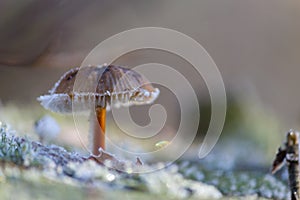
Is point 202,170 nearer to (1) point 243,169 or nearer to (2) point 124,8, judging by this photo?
(1) point 243,169

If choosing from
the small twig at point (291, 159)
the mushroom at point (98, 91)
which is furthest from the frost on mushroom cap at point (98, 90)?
the small twig at point (291, 159)

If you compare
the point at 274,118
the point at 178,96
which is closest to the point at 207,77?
the point at 178,96

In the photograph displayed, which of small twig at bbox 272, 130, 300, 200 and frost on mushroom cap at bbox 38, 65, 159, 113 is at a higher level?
frost on mushroom cap at bbox 38, 65, 159, 113

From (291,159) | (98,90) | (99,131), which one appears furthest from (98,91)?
(291,159)

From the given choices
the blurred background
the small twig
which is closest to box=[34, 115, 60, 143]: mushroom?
the blurred background

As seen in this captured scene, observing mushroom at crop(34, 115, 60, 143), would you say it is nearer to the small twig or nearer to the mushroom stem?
the mushroom stem

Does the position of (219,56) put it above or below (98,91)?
above

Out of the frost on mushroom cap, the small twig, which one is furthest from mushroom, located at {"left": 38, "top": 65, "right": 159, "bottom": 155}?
the small twig

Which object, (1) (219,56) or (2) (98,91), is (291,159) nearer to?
(1) (219,56)
